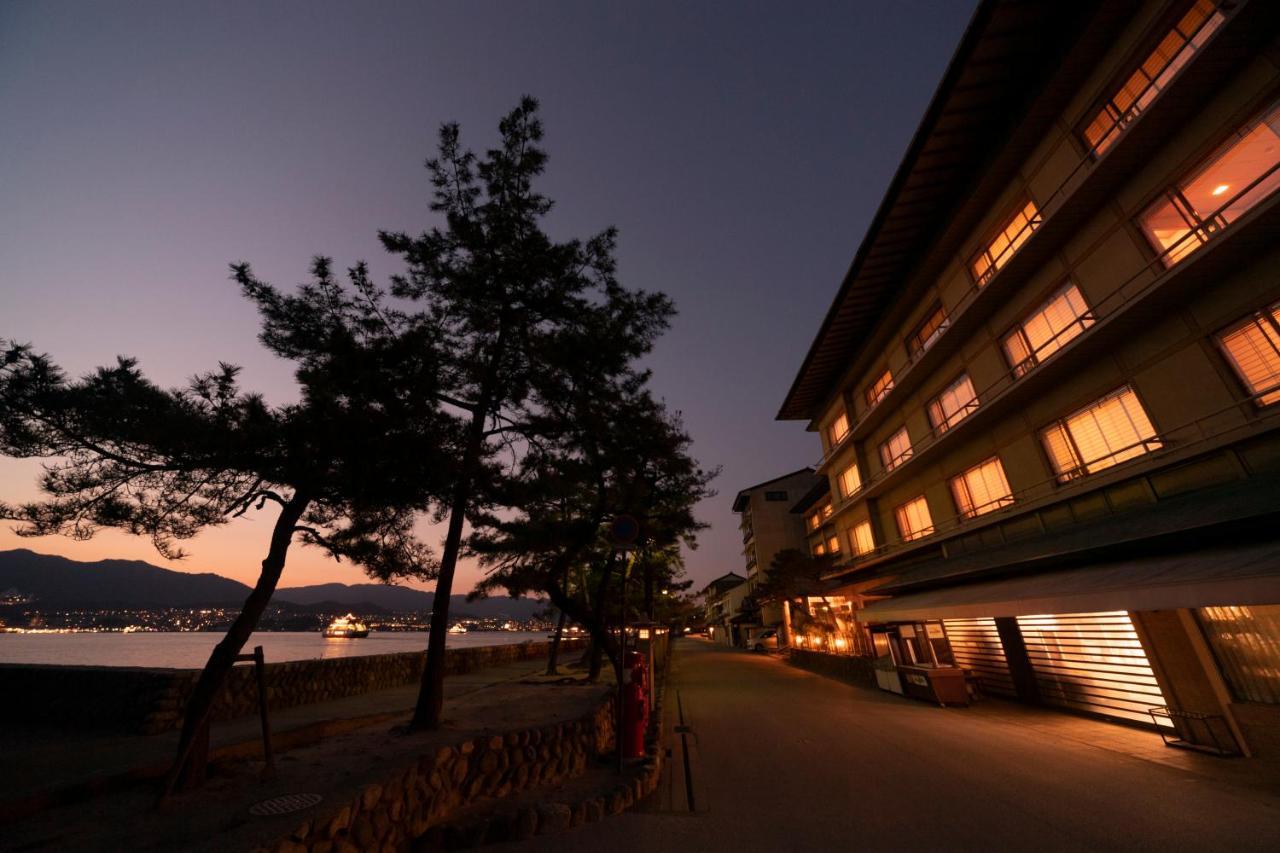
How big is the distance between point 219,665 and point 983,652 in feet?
55.9

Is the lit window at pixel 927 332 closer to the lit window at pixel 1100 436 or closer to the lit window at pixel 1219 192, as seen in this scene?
the lit window at pixel 1100 436

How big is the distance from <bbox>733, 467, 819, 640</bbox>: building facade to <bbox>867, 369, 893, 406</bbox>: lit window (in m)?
25.5

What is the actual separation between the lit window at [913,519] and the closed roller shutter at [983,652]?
10.2 ft

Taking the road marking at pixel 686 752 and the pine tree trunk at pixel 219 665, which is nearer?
the pine tree trunk at pixel 219 665

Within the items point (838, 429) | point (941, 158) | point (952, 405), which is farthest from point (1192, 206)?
point (838, 429)

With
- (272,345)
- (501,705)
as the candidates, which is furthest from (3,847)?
(501,705)

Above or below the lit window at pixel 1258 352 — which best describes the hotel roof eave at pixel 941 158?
above

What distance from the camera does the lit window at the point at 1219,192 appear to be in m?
6.92

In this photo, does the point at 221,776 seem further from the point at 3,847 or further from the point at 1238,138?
the point at 1238,138

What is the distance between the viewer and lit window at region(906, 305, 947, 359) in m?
14.9

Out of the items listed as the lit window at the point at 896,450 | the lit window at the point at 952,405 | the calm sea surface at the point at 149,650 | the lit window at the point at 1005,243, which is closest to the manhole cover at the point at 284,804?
the calm sea surface at the point at 149,650

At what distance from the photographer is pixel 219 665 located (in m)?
5.35

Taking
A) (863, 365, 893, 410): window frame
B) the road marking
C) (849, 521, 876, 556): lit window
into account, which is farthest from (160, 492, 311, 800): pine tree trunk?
(849, 521, 876, 556): lit window

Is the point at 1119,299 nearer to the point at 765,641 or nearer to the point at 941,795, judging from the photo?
the point at 941,795
